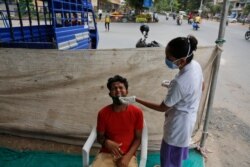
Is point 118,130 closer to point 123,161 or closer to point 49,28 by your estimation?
point 123,161

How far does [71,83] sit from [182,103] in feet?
4.50

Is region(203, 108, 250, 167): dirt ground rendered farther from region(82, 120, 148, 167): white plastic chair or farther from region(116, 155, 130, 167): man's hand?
region(116, 155, 130, 167): man's hand

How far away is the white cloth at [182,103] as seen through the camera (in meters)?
2.01

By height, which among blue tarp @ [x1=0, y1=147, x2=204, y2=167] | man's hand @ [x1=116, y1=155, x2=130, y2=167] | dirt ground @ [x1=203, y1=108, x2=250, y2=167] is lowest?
dirt ground @ [x1=203, y1=108, x2=250, y2=167]

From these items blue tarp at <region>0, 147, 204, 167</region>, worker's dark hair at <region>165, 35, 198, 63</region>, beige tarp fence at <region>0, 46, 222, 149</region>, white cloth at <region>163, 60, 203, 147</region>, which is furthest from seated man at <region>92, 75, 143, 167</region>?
blue tarp at <region>0, 147, 204, 167</region>

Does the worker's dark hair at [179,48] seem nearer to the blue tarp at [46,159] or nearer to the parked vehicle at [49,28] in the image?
the blue tarp at [46,159]

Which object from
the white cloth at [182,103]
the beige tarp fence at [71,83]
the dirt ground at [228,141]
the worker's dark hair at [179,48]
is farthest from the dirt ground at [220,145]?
the worker's dark hair at [179,48]

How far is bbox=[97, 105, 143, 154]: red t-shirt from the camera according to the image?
A: 2270 millimetres

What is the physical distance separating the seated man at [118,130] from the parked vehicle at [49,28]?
5.08ft

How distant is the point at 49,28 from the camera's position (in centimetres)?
580

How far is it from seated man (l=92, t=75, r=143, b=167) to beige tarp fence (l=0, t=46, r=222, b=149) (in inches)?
26.4

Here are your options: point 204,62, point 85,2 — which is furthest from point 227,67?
point 204,62

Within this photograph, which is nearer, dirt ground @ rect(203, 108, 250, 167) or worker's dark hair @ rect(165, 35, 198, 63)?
worker's dark hair @ rect(165, 35, 198, 63)

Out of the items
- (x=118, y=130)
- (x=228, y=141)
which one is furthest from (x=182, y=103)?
(x=228, y=141)
